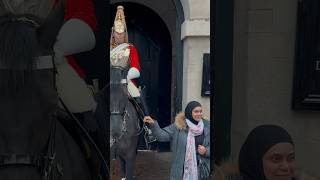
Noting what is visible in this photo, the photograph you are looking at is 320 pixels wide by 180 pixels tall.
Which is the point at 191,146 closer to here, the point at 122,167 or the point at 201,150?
the point at 201,150

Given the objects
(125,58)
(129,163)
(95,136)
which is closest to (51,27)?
(95,136)

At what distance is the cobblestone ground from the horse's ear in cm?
464

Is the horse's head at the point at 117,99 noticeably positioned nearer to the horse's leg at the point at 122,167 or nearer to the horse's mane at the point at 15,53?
the horse's leg at the point at 122,167

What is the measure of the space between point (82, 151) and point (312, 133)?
1.75 meters

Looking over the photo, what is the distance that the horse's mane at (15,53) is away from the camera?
260 cm

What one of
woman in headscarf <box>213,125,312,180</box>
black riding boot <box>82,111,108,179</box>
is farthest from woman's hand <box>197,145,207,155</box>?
woman in headscarf <box>213,125,312,180</box>

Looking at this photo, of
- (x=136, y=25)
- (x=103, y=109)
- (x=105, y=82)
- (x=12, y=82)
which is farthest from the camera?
(x=136, y=25)

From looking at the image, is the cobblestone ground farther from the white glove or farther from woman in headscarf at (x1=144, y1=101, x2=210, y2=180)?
woman in headscarf at (x1=144, y1=101, x2=210, y2=180)

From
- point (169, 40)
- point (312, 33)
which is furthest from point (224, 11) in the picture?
point (169, 40)

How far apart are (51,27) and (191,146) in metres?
3.29

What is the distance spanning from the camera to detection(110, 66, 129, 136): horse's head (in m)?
7.48

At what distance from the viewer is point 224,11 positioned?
3.70 m

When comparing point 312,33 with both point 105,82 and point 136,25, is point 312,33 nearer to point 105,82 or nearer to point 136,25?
point 105,82

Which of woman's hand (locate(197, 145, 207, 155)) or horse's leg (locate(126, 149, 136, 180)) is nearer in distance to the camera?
→ woman's hand (locate(197, 145, 207, 155))
